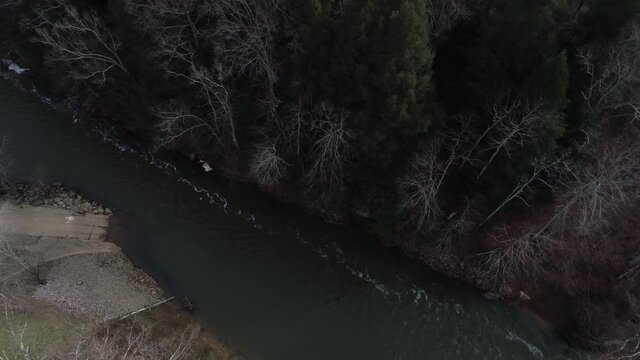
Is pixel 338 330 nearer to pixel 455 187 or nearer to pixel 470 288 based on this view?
pixel 470 288

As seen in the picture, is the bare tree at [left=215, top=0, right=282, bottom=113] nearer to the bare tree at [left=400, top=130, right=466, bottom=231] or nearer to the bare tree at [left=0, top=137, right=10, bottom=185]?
the bare tree at [left=400, top=130, right=466, bottom=231]

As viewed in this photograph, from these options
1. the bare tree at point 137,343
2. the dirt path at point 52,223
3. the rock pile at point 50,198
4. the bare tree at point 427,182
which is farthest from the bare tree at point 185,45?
the bare tree at point 137,343

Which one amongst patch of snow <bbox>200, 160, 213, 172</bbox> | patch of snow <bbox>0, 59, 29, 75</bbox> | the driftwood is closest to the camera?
the driftwood

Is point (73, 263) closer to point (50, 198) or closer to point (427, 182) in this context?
point (50, 198)

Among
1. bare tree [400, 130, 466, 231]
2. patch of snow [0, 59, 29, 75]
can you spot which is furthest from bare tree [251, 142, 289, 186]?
patch of snow [0, 59, 29, 75]

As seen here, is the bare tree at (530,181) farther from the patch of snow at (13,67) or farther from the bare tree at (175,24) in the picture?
the patch of snow at (13,67)
